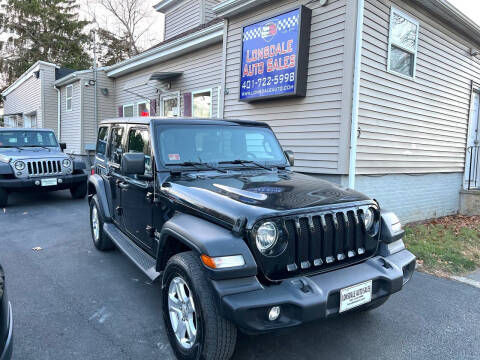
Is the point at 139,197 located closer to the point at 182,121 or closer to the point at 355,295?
the point at 182,121

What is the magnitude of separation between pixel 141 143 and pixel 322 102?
12.0 feet

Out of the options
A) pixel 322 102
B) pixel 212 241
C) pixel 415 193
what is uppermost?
pixel 322 102

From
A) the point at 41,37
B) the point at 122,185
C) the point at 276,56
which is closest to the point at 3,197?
the point at 122,185

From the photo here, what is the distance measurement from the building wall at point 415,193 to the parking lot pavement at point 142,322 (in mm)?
2365

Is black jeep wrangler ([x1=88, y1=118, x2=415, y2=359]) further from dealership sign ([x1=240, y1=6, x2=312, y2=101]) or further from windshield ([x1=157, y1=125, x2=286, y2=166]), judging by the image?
dealership sign ([x1=240, y1=6, x2=312, y2=101])

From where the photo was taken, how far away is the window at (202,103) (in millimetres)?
9750

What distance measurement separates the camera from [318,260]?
2.39m

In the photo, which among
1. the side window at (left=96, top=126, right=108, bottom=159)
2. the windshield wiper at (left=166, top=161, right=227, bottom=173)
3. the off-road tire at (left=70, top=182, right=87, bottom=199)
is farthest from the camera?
the off-road tire at (left=70, top=182, right=87, bottom=199)

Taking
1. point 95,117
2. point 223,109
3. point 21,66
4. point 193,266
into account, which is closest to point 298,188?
point 193,266

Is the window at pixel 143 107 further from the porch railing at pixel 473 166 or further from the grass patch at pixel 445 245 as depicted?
the porch railing at pixel 473 166

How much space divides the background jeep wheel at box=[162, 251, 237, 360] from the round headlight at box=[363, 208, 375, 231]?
131 centimetres

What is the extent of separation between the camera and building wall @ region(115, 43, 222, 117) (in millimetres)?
9420

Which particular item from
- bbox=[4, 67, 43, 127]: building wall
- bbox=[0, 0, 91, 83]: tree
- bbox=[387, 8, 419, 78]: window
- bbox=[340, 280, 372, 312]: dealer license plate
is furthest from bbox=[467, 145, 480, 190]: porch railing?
bbox=[0, 0, 91, 83]: tree

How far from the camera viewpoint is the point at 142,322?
9.84ft
